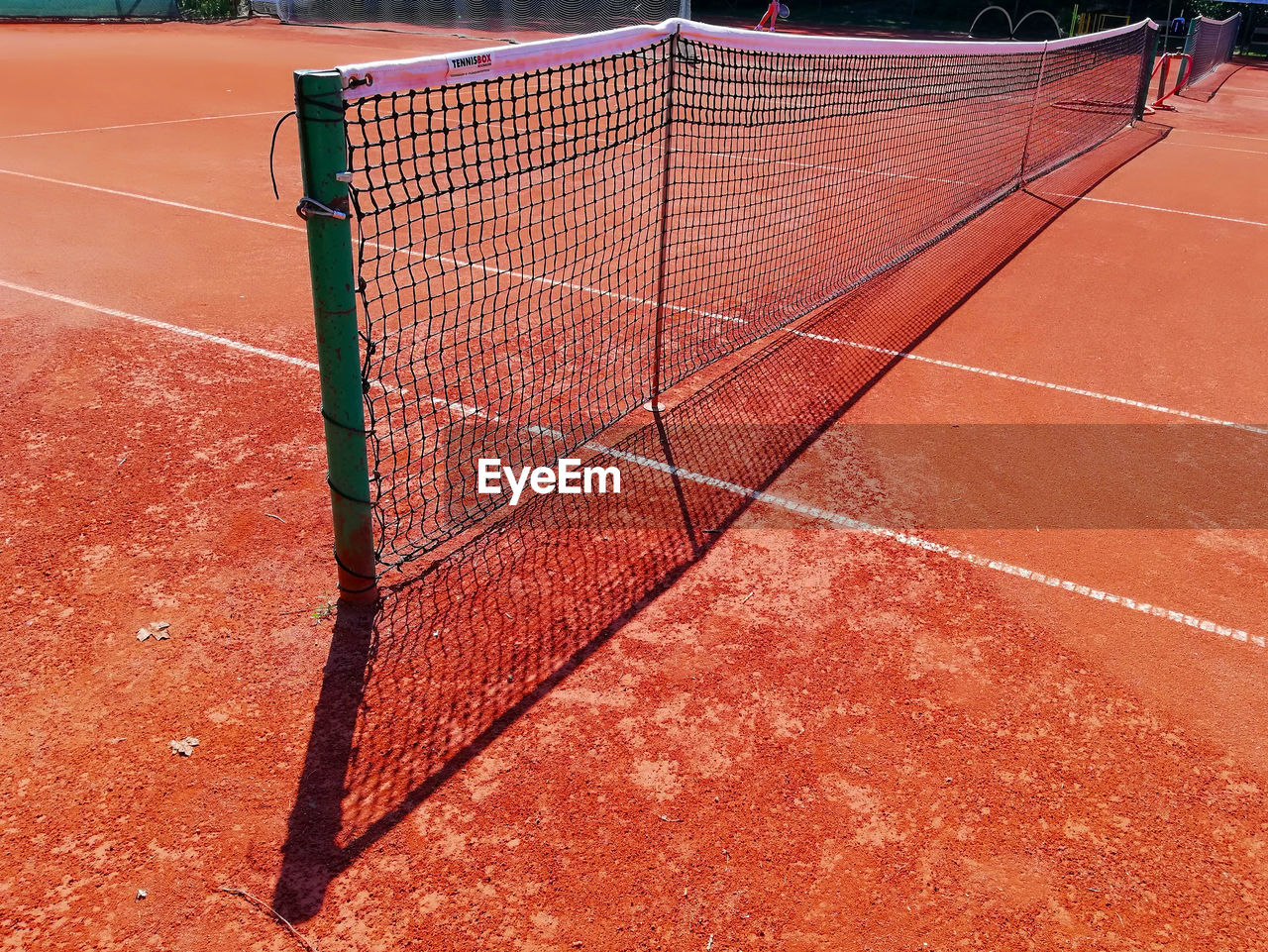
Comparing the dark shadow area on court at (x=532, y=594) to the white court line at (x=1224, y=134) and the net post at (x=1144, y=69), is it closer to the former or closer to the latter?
the white court line at (x=1224, y=134)

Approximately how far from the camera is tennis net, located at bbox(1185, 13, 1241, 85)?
28734 millimetres

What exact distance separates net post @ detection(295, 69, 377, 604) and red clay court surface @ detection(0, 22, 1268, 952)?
0.38 m

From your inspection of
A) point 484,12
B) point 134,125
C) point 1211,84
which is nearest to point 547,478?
point 134,125

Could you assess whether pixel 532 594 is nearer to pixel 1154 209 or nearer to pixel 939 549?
pixel 939 549

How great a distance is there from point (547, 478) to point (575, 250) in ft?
11.1

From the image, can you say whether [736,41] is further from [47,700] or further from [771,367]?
[47,700]

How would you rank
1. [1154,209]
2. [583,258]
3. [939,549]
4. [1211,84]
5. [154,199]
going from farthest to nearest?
1. [1211,84]
2. [1154,209]
3. [154,199]
4. [583,258]
5. [939,549]

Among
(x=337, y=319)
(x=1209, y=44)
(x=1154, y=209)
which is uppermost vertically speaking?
(x=1209, y=44)

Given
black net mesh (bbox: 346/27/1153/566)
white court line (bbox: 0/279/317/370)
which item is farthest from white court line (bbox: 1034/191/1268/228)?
white court line (bbox: 0/279/317/370)

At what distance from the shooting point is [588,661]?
15.3ft

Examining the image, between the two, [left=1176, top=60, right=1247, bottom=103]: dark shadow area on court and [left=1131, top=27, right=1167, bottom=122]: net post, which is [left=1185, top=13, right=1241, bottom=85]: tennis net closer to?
[left=1176, top=60, right=1247, bottom=103]: dark shadow area on court

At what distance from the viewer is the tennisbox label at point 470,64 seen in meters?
4.50

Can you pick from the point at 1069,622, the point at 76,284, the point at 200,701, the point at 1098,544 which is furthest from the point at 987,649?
the point at 76,284

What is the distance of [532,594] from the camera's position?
16.7 ft
